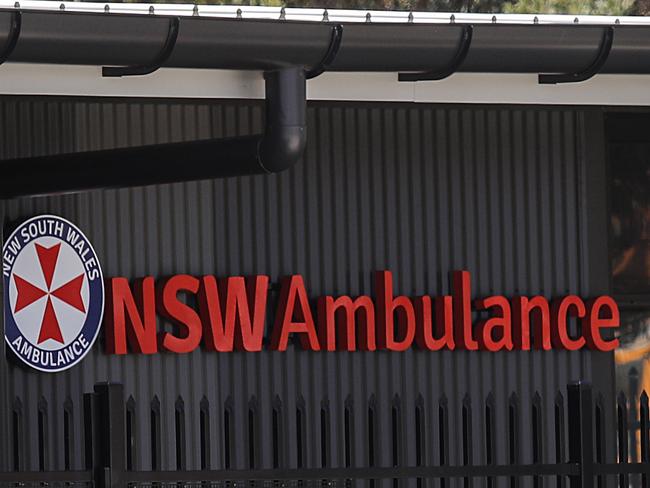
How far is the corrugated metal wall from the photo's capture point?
381 inches

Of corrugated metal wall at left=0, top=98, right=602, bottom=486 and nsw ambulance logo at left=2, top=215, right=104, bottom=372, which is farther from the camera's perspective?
Answer: corrugated metal wall at left=0, top=98, right=602, bottom=486

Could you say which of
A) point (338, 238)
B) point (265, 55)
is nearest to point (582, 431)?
point (265, 55)

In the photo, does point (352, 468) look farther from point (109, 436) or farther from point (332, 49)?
point (332, 49)

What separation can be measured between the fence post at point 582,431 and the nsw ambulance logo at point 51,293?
10.9 ft

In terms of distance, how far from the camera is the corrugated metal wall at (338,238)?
9.67 meters

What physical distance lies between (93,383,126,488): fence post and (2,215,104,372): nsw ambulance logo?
3.05m

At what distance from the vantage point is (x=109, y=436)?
6.44 metres

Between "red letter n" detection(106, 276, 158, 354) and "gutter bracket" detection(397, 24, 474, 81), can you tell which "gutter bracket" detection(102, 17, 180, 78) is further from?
"red letter n" detection(106, 276, 158, 354)

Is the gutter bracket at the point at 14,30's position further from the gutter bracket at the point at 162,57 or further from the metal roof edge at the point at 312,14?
the gutter bracket at the point at 162,57

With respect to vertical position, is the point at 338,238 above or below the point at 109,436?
above

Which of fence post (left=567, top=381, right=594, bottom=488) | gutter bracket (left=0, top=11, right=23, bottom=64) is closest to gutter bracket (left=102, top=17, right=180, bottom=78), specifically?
gutter bracket (left=0, top=11, right=23, bottom=64)

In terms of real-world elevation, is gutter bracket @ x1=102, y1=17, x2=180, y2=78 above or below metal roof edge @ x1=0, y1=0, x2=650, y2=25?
below

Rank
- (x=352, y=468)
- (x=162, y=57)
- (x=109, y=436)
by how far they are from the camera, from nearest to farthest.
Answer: (x=109, y=436)
(x=352, y=468)
(x=162, y=57)

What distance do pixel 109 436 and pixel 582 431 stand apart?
2112mm
